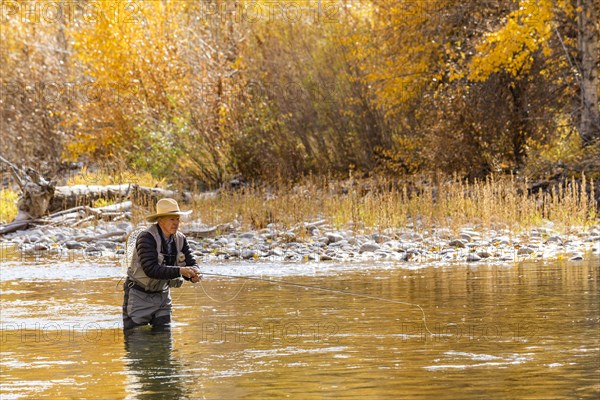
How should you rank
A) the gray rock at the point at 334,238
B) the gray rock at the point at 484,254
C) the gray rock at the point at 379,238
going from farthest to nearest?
the gray rock at the point at 334,238 < the gray rock at the point at 379,238 < the gray rock at the point at 484,254

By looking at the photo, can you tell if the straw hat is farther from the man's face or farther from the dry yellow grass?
the dry yellow grass

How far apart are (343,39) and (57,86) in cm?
957

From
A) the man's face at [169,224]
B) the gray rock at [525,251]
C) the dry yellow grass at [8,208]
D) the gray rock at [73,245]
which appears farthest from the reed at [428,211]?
the man's face at [169,224]

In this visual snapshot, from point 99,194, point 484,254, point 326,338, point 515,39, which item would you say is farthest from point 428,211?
point 326,338

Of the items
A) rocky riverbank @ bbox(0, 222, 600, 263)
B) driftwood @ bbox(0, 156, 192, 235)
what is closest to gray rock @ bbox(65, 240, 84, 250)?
rocky riverbank @ bbox(0, 222, 600, 263)

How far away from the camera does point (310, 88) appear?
25.1 metres

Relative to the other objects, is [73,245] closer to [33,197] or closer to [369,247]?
[33,197]

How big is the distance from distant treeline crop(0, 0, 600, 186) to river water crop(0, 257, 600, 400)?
327 inches

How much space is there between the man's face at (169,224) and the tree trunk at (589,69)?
1304 cm

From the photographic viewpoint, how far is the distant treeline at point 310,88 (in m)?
21.6

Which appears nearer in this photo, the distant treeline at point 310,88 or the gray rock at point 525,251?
the gray rock at point 525,251

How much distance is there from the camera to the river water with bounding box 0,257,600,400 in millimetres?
7176

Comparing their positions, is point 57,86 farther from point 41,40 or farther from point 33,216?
point 33,216

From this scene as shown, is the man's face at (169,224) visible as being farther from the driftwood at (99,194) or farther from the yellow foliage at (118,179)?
the yellow foliage at (118,179)
